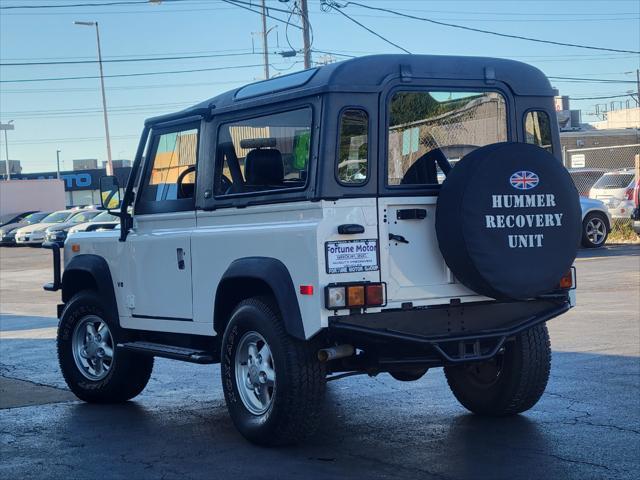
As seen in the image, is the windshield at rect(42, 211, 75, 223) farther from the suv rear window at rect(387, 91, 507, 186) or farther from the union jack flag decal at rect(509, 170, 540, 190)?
the union jack flag decal at rect(509, 170, 540, 190)

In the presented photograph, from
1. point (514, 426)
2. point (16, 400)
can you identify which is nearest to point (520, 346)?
point (514, 426)

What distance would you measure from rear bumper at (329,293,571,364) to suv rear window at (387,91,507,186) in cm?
85

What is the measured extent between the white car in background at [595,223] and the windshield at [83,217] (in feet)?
74.0

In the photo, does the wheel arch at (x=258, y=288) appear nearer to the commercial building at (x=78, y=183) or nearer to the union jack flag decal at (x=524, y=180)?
the union jack flag decal at (x=524, y=180)

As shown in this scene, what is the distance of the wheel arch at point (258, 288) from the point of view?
21.8 feet

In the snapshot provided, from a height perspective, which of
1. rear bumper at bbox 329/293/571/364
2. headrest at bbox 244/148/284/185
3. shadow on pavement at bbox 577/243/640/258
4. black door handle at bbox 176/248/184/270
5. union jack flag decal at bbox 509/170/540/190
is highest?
headrest at bbox 244/148/284/185

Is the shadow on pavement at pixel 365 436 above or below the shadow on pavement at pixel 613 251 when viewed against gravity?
above

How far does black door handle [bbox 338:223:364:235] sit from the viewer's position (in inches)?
256

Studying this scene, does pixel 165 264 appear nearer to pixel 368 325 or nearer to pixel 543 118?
pixel 368 325

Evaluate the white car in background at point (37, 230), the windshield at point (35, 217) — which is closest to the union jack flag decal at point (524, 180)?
the white car in background at point (37, 230)

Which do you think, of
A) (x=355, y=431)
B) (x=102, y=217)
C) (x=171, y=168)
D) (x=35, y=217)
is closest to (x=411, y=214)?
(x=355, y=431)

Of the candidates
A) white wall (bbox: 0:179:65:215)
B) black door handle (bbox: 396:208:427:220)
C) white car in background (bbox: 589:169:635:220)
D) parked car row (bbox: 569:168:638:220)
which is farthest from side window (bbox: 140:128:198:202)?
white wall (bbox: 0:179:65:215)

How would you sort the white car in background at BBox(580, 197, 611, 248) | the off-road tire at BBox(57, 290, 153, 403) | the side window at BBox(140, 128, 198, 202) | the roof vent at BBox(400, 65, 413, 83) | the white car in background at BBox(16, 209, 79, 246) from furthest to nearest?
the white car in background at BBox(16, 209, 79, 246) < the white car in background at BBox(580, 197, 611, 248) < the off-road tire at BBox(57, 290, 153, 403) < the side window at BBox(140, 128, 198, 202) < the roof vent at BBox(400, 65, 413, 83)

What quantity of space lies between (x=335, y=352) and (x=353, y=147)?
1254 mm
